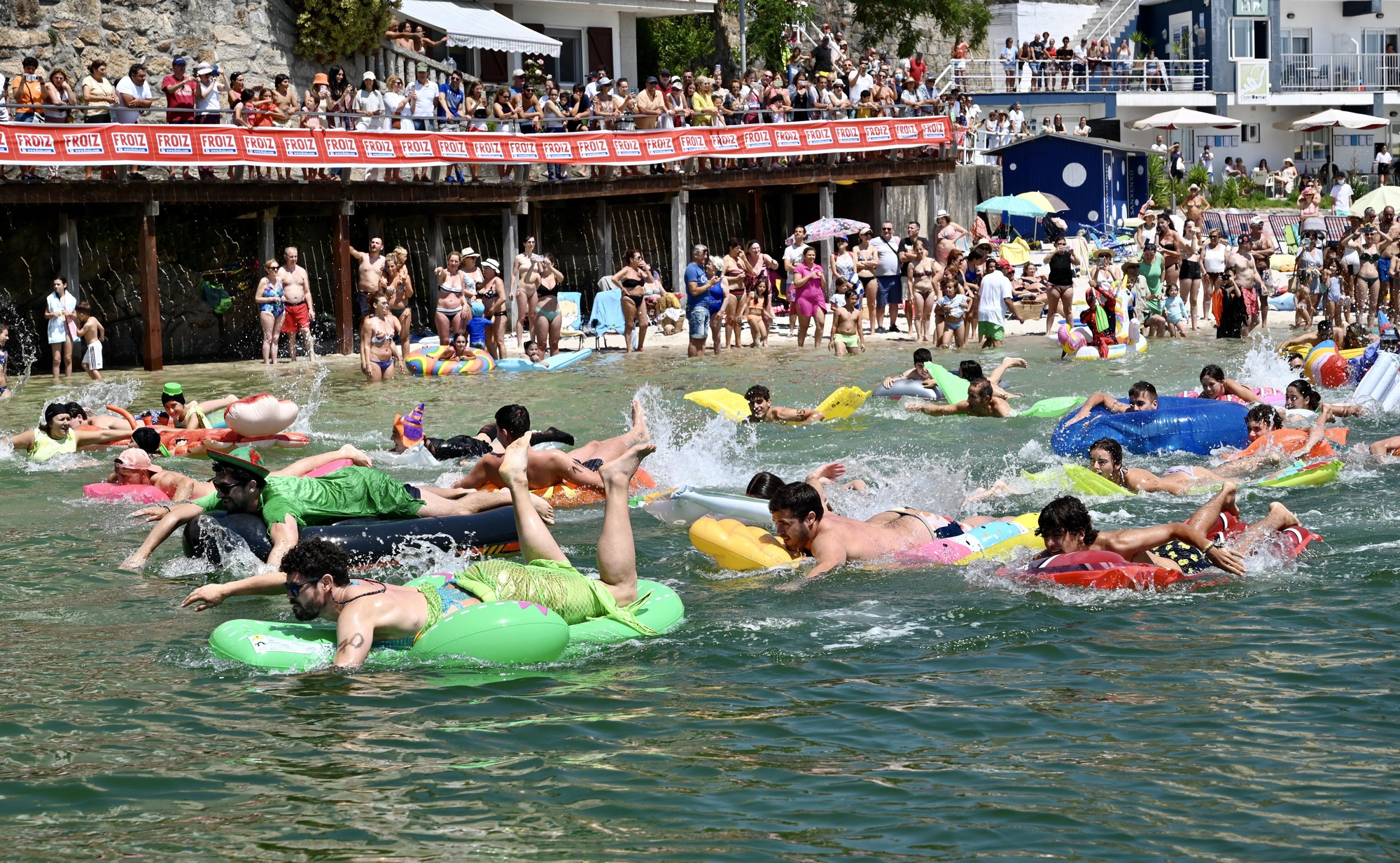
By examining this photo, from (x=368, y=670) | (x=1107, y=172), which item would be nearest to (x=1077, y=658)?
(x=368, y=670)

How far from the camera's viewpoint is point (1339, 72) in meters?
42.0

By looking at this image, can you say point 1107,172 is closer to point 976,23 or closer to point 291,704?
point 976,23

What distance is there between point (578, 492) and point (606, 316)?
10.6m

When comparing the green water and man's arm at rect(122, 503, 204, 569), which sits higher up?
man's arm at rect(122, 503, 204, 569)

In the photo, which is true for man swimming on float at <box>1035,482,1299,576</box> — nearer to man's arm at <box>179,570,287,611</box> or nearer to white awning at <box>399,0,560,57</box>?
man's arm at <box>179,570,287,611</box>

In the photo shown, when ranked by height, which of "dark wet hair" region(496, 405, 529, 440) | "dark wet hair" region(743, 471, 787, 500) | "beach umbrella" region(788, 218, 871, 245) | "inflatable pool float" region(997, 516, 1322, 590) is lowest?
"inflatable pool float" region(997, 516, 1322, 590)

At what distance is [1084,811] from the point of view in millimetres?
5402

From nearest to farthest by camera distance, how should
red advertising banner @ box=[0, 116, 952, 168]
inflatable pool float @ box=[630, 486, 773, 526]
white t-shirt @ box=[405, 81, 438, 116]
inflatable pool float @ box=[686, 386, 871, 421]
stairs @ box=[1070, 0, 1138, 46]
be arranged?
inflatable pool float @ box=[630, 486, 773, 526], inflatable pool float @ box=[686, 386, 871, 421], red advertising banner @ box=[0, 116, 952, 168], white t-shirt @ box=[405, 81, 438, 116], stairs @ box=[1070, 0, 1138, 46]

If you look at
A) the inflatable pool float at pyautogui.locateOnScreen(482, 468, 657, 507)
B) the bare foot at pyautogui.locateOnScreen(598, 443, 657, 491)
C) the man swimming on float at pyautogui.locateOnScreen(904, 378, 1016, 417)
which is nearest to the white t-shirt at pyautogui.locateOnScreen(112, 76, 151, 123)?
the inflatable pool float at pyautogui.locateOnScreen(482, 468, 657, 507)

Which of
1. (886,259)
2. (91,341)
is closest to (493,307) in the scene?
(91,341)

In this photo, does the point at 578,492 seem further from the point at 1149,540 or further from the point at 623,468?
the point at 1149,540

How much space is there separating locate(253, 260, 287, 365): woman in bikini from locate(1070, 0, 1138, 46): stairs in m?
29.0

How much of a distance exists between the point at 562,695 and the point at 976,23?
35118 millimetres

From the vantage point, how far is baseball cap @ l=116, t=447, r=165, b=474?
11.1 metres
